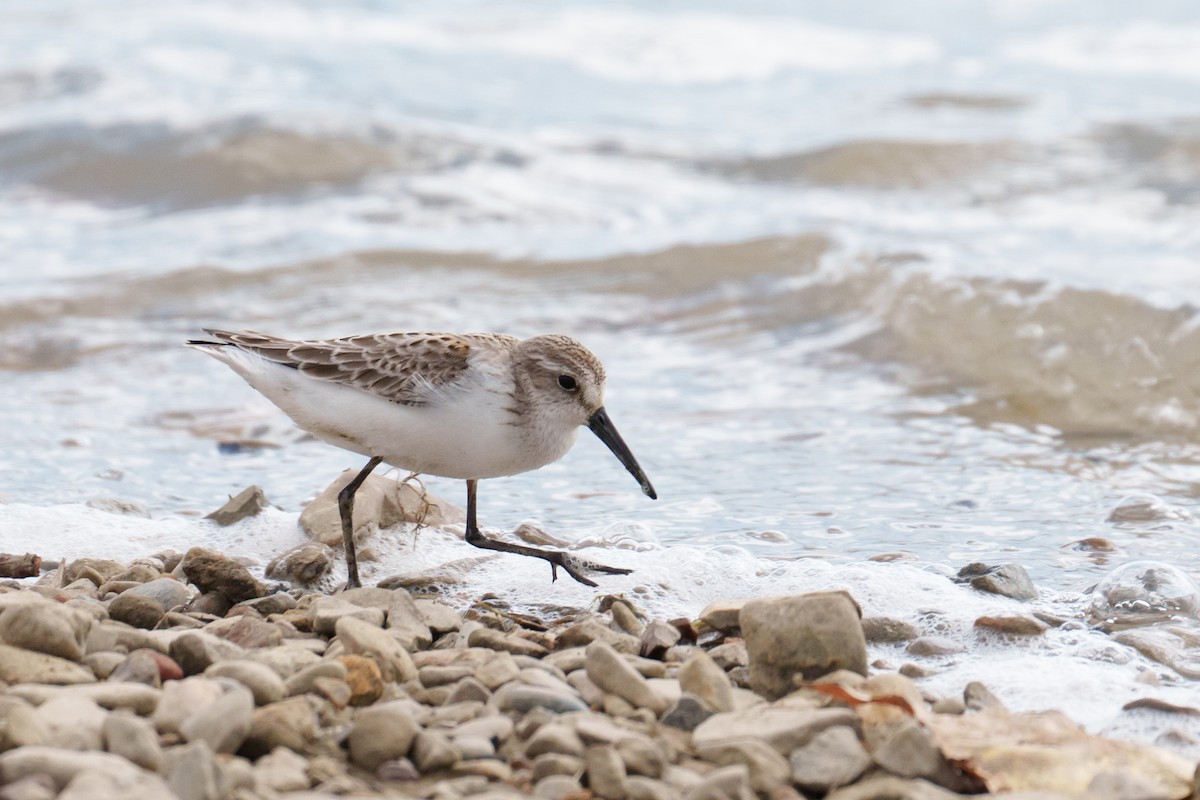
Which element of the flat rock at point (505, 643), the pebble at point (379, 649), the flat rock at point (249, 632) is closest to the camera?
the pebble at point (379, 649)

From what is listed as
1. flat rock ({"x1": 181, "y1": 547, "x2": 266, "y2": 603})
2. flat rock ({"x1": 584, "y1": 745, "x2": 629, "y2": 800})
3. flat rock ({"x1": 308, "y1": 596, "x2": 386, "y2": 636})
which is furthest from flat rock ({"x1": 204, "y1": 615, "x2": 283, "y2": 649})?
flat rock ({"x1": 584, "y1": 745, "x2": 629, "y2": 800})

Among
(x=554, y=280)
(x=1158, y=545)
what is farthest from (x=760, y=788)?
(x=554, y=280)

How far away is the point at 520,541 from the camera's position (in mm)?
5703

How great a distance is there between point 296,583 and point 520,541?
0.97m

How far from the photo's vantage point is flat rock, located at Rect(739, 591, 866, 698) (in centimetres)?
380

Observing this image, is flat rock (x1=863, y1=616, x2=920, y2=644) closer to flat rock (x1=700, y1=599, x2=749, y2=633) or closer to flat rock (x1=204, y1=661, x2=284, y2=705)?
flat rock (x1=700, y1=599, x2=749, y2=633)

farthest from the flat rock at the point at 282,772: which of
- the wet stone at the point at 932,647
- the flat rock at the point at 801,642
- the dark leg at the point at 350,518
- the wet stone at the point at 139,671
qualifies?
the wet stone at the point at 932,647

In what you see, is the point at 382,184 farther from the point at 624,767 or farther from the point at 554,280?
the point at 624,767

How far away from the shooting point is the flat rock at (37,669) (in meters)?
3.49

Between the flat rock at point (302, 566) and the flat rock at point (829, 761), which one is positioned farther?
the flat rock at point (302, 566)

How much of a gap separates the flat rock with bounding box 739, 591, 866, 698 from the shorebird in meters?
1.21

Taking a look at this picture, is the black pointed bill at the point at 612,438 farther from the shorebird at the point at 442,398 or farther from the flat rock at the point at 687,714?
the flat rock at the point at 687,714

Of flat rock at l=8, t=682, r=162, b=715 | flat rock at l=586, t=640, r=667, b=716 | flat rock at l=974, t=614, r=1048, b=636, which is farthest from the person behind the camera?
flat rock at l=974, t=614, r=1048, b=636

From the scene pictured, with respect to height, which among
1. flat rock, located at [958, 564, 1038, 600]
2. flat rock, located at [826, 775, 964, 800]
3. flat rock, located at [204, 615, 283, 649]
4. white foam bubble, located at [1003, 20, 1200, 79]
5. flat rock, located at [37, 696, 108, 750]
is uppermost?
white foam bubble, located at [1003, 20, 1200, 79]
